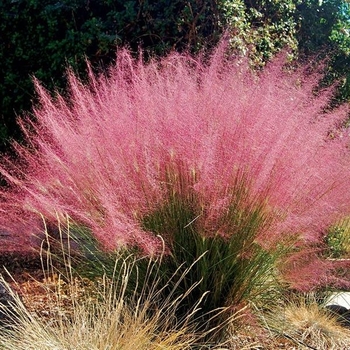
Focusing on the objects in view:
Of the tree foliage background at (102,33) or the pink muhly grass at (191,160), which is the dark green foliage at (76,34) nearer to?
the tree foliage background at (102,33)

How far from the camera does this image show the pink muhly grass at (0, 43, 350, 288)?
2.88 meters

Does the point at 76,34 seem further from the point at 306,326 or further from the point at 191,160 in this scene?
the point at 306,326

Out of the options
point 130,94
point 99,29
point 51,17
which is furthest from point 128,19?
point 130,94

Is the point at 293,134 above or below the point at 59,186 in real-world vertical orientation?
above

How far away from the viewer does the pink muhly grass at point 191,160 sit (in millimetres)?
2875

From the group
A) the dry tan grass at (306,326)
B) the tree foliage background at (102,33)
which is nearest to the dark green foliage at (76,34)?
the tree foliage background at (102,33)

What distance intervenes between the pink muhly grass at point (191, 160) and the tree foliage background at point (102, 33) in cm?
135

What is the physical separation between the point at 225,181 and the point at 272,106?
467 mm

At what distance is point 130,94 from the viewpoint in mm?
3273

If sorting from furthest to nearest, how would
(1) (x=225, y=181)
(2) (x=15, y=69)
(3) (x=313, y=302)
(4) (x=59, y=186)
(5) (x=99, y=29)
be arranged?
1. (2) (x=15, y=69)
2. (5) (x=99, y=29)
3. (3) (x=313, y=302)
4. (4) (x=59, y=186)
5. (1) (x=225, y=181)

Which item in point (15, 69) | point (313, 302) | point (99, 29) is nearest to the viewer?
point (313, 302)

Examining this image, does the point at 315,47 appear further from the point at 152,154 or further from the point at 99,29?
the point at 152,154

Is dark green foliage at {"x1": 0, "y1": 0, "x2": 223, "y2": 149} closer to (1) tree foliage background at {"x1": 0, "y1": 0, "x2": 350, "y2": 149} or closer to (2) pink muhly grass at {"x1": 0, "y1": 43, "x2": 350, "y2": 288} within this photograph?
(1) tree foliage background at {"x1": 0, "y1": 0, "x2": 350, "y2": 149}

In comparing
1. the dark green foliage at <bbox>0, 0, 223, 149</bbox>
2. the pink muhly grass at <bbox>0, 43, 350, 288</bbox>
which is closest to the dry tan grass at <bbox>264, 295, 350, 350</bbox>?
the pink muhly grass at <bbox>0, 43, 350, 288</bbox>
